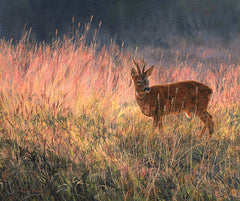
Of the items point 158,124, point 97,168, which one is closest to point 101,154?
point 97,168

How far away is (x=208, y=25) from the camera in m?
12.4

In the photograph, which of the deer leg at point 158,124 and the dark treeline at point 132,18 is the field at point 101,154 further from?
the dark treeline at point 132,18

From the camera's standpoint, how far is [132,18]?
11.6 meters

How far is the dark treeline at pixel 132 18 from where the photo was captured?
10500mm

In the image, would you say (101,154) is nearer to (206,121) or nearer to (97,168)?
(97,168)

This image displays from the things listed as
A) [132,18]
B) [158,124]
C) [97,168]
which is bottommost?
[97,168]

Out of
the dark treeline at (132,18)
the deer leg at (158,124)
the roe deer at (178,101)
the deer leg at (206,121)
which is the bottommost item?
the deer leg at (158,124)

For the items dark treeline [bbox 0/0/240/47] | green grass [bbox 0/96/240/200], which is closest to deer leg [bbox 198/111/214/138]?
green grass [bbox 0/96/240/200]

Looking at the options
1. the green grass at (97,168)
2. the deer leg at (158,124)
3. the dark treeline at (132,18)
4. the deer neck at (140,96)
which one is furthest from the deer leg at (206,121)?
the dark treeline at (132,18)

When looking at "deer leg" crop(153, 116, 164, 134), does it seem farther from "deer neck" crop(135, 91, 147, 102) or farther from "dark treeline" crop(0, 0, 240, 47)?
"dark treeline" crop(0, 0, 240, 47)

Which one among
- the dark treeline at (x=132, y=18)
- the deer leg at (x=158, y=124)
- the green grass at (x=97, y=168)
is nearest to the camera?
the green grass at (x=97, y=168)

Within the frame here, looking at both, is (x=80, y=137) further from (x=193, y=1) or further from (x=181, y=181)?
(x=193, y=1)

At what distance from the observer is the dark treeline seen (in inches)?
413

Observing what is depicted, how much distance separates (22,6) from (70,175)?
10.2m
